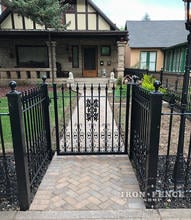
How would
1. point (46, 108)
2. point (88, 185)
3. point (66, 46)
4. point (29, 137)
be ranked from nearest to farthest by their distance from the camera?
1. point (29, 137)
2. point (88, 185)
3. point (46, 108)
4. point (66, 46)

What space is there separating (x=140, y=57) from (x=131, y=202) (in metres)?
19.4

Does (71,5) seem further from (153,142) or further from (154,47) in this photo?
(153,142)

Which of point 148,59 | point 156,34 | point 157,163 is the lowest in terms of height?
point 157,163

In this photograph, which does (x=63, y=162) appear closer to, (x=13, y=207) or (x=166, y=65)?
(x=13, y=207)

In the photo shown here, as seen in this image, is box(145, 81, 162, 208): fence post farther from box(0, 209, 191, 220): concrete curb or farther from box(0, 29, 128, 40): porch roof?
box(0, 29, 128, 40): porch roof

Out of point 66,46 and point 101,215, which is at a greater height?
point 66,46

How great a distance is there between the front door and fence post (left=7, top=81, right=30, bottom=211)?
591 inches

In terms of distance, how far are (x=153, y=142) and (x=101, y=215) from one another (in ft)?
3.46

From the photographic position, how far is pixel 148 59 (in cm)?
2058

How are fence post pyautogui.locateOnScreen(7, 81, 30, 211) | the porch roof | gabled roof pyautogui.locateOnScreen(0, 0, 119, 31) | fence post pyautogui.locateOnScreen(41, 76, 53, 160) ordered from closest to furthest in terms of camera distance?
fence post pyautogui.locateOnScreen(7, 81, 30, 211) < fence post pyautogui.locateOnScreen(41, 76, 53, 160) < the porch roof < gabled roof pyautogui.locateOnScreen(0, 0, 119, 31)

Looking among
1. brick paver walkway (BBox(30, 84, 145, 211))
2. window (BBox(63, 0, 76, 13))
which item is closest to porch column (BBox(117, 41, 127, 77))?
window (BBox(63, 0, 76, 13))

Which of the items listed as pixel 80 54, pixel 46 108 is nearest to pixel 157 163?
pixel 46 108

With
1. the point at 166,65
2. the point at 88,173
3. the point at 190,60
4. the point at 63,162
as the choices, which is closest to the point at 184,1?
the point at 190,60

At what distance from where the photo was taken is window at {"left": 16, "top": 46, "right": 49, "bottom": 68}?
16562 mm
